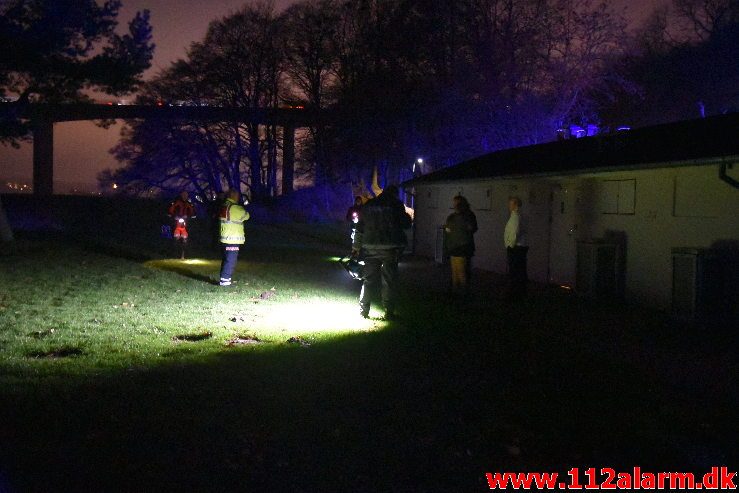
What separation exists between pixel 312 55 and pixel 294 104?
3.80 m

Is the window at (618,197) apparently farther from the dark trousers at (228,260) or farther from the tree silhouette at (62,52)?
the tree silhouette at (62,52)

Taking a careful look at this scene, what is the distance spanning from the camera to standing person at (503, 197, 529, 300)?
12547 millimetres

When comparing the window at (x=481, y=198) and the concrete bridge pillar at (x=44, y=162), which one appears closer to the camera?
the window at (x=481, y=198)

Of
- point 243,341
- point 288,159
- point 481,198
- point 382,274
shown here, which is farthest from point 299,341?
point 288,159

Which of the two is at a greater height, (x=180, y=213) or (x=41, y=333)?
(x=180, y=213)

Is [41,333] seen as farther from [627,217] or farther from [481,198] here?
[481,198]

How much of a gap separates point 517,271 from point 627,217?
2.36 metres

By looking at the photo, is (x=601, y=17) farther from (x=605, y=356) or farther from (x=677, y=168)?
(x=605, y=356)

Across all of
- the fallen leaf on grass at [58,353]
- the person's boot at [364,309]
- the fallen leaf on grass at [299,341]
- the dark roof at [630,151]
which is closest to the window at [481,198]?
the dark roof at [630,151]

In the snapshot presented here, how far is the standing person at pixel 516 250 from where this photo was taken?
12547mm

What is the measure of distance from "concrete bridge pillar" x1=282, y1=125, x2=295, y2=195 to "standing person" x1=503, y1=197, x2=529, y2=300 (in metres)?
41.4

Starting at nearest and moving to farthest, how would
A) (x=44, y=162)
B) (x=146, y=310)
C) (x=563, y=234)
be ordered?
(x=146, y=310), (x=563, y=234), (x=44, y=162)

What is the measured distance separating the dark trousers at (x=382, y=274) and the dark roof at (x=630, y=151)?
447cm

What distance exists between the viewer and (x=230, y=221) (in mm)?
14102
